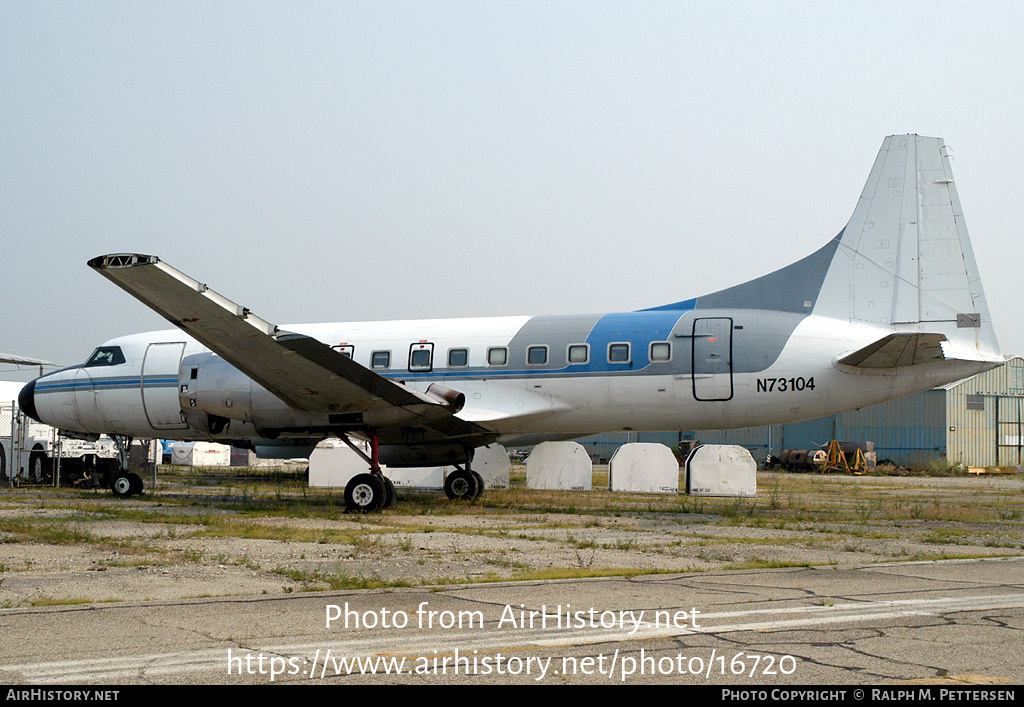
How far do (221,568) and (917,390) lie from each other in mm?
12748

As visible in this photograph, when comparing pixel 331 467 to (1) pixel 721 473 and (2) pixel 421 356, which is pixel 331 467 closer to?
(2) pixel 421 356

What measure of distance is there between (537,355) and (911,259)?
7.35 meters

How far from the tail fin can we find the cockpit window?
15762mm

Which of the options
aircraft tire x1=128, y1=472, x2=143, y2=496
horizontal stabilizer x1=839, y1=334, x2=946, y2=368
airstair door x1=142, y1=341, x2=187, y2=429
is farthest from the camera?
aircraft tire x1=128, y1=472, x2=143, y2=496

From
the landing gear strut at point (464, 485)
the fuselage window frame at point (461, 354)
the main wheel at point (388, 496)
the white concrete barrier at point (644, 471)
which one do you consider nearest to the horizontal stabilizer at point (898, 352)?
the fuselage window frame at point (461, 354)

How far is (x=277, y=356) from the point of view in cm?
1555

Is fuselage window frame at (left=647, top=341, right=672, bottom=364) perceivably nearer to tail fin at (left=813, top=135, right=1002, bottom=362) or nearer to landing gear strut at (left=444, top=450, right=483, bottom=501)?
tail fin at (left=813, top=135, right=1002, bottom=362)

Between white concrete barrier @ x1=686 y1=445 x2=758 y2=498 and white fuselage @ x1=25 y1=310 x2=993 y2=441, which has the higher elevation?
white fuselage @ x1=25 y1=310 x2=993 y2=441

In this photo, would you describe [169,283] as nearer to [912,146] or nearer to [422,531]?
[422,531]

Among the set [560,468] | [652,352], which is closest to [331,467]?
[560,468]

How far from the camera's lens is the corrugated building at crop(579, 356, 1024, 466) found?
2000 inches

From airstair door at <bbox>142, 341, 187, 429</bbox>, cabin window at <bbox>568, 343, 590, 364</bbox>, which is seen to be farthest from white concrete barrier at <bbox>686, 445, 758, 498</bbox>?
airstair door at <bbox>142, 341, 187, 429</bbox>

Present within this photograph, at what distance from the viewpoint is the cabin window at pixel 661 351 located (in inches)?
690
